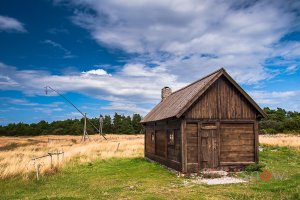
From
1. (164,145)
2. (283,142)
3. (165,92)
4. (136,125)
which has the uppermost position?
(165,92)

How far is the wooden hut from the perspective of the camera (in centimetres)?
1866

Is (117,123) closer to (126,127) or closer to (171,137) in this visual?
(126,127)

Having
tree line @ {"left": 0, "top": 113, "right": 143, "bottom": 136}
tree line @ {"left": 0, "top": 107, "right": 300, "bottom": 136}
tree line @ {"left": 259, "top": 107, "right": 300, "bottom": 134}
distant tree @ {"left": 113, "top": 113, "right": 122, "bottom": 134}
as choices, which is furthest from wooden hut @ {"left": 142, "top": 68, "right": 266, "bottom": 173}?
distant tree @ {"left": 113, "top": 113, "right": 122, "bottom": 134}

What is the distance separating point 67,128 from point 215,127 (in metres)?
89.2

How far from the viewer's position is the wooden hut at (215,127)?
1866cm

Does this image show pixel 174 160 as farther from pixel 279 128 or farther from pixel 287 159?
pixel 279 128

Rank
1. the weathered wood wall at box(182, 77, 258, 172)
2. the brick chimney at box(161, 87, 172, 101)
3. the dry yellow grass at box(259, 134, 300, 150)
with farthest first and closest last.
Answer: the dry yellow grass at box(259, 134, 300, 150) < the brick chimney at box(161, 87, 172, 101) < the weathered wood wall at box(182, 77, 258, 172)

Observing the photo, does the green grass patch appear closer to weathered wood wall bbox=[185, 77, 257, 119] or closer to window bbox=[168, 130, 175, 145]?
window bbox=[168, 130, 175, 145]

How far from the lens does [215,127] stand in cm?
1922

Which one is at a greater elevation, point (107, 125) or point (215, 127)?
point (107, 125)

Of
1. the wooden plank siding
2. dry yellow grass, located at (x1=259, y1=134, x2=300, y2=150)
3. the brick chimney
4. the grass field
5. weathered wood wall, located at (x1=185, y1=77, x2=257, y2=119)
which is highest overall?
the brick chimney

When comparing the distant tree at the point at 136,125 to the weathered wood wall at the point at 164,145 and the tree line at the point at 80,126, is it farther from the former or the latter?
the weathered wood wall at the point at 164,145

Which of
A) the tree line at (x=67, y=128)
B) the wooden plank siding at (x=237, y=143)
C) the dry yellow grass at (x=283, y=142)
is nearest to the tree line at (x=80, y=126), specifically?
the tree line at (x=67, y=128)

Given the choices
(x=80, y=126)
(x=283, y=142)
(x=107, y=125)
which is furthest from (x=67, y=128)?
(x=283, y=142)
